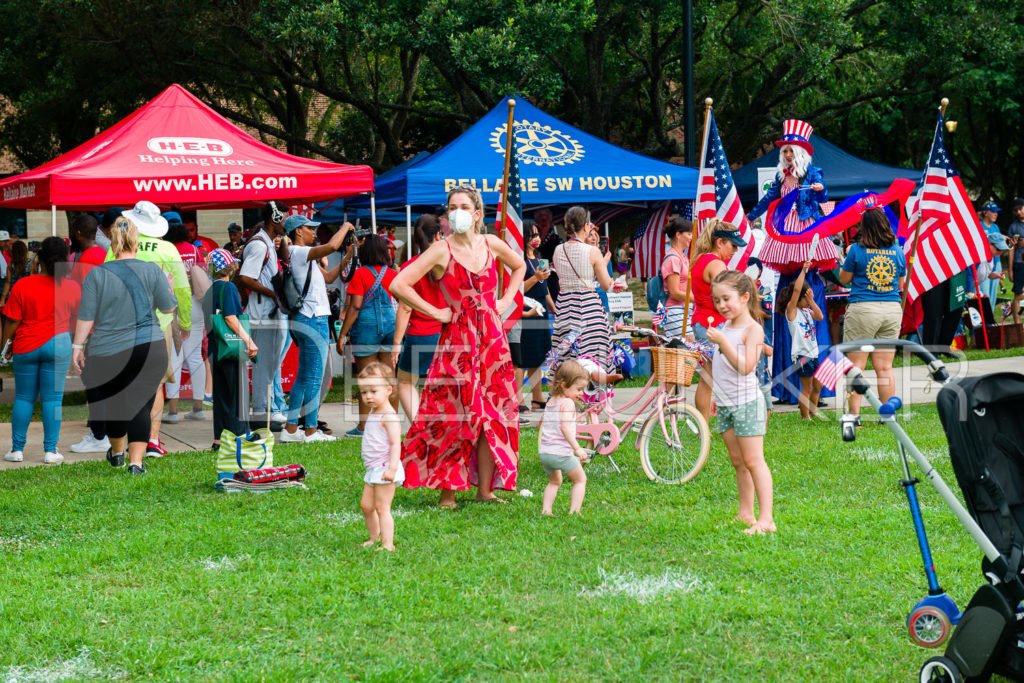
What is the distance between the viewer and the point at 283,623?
4762 millimetres

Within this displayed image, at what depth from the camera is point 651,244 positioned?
1709 centimetres

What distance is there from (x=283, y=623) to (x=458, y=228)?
2.65m

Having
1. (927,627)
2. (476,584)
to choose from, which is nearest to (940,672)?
(927,627)

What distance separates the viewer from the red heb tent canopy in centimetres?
1023

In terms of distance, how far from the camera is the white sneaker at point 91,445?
9.63 meters

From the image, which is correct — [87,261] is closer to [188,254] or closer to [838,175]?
[188,254]

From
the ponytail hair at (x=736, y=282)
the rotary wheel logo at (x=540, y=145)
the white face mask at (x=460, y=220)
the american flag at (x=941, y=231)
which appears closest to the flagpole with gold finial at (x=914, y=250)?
the american flag at (x=941, y=231)

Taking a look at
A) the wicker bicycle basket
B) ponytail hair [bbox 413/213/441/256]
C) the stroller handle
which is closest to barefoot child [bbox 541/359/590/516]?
the wicker bicycle basket

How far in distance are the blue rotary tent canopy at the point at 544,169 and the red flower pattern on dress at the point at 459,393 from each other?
6.52m

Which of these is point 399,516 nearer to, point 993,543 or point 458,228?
point 458,228

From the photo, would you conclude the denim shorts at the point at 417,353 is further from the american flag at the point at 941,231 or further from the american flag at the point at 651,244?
the american flag at the point at 651,244

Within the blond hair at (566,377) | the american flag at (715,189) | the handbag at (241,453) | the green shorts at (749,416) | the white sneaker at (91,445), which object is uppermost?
the american flag at (715,189)

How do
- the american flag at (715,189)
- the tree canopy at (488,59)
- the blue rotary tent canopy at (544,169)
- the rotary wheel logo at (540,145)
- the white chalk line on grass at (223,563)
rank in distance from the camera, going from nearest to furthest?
the white chalk line on grass at (223,563), the american flag at (715,189), the blue rotary tent canopy at (544,169), the rotary wheel logo at (540,145), the tree canopy at (488,59)

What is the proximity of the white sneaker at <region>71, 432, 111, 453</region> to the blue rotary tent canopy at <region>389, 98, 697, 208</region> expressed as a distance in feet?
15.7
